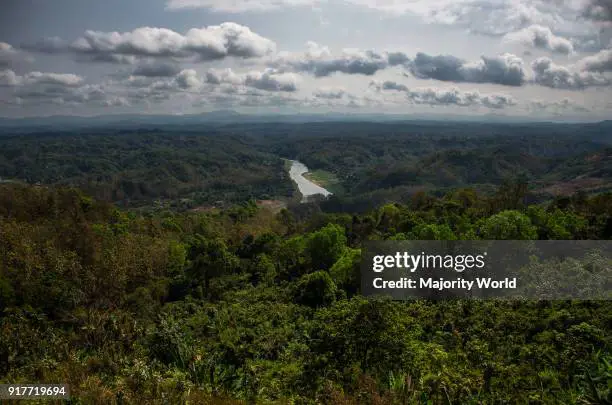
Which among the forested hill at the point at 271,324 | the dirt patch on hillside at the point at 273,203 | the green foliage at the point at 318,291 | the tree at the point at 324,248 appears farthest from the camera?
the dirt patch on hillside at the point at 273,203

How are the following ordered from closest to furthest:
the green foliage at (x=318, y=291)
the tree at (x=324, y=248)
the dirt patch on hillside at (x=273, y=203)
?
the green foliage at (x=318, y=291) → the tree at (x=324, y=248) → the dirt patch on hillside at (x=273, y=203)

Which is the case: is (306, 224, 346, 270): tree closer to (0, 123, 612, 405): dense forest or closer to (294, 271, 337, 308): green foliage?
(0, 123, 612, 405): dense forest

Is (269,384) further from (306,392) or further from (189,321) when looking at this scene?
(189,321)

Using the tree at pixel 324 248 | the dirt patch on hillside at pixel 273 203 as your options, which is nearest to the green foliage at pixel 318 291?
the tree at pixel 324 248

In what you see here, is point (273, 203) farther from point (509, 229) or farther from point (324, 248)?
point (509, 229)

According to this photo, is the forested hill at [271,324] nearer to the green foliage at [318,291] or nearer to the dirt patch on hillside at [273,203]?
the green foliage at [318,291]

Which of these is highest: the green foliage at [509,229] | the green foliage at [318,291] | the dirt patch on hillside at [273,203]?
the green foliage at [509,229]

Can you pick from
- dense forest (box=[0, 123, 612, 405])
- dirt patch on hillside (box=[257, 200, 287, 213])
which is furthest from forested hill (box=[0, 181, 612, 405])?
dirt patch on hillside (box=[257, 200, 287, 213])

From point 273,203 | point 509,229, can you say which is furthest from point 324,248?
point 273,203
